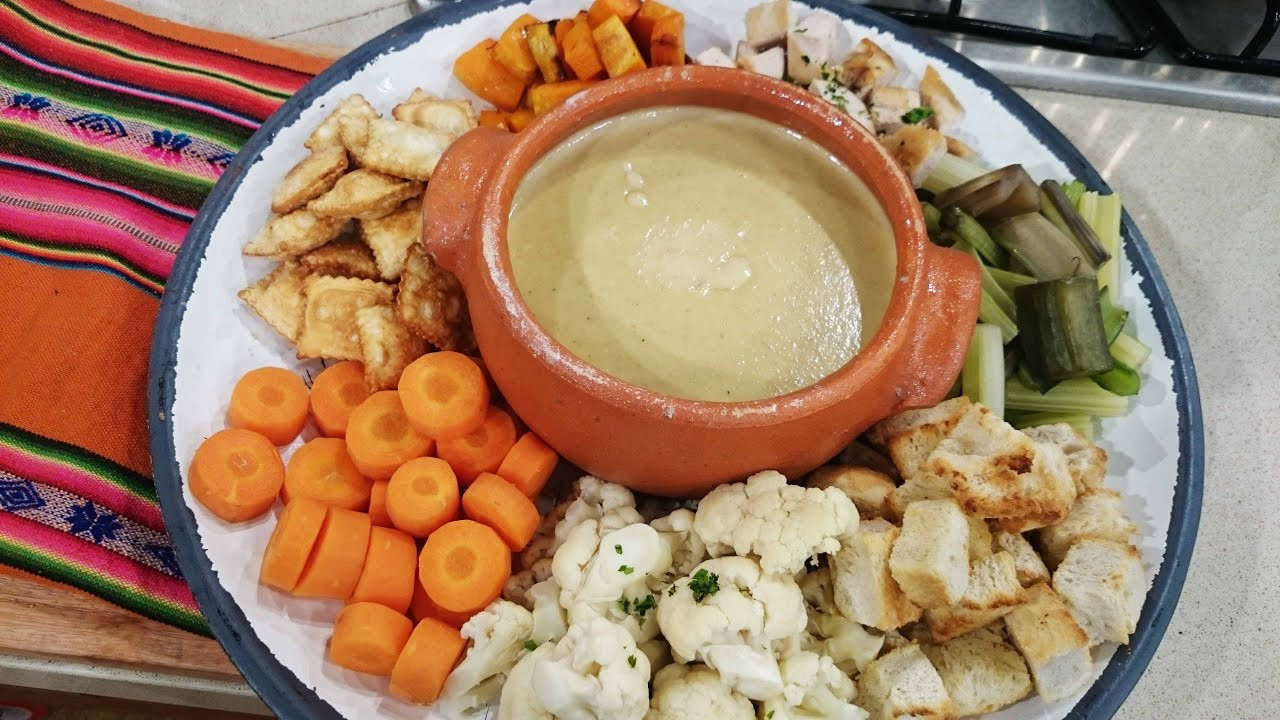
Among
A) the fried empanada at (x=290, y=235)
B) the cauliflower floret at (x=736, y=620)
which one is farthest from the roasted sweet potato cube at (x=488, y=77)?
the cauliflower floret at (x=736, y=620)

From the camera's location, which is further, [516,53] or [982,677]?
[516,53]

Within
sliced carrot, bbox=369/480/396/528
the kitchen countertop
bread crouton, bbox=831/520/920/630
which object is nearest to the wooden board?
the kitchen countertop

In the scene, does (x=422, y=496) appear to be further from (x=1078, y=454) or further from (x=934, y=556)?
(x=1078, y=454)

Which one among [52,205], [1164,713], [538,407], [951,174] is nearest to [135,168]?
[52,205]

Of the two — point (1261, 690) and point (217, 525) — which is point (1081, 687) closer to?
point (1261, 690)

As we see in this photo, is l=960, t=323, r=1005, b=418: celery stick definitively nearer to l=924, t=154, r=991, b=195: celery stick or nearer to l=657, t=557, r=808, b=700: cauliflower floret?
l=924, t=154, r=991, b=195: celery stick

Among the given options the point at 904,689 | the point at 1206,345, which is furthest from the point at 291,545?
the point at 1206,345

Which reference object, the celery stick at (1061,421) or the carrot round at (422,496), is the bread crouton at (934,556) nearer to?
the celery stick at (1061,421)
